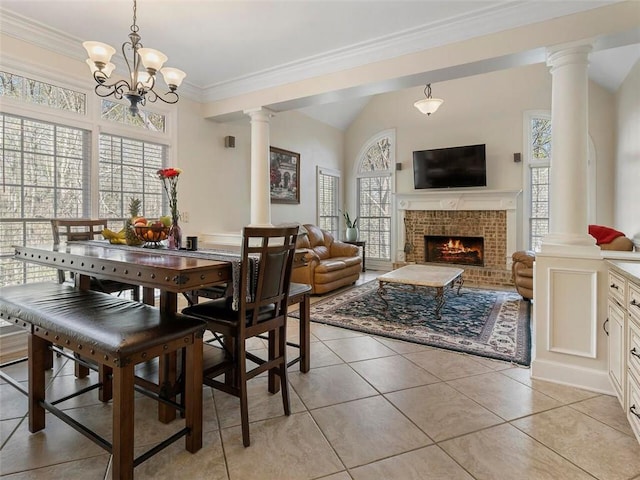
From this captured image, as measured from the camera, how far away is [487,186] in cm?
640

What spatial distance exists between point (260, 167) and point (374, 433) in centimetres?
340

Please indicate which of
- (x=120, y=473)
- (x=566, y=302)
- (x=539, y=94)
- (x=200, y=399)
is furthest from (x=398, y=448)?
(x=539, y=94)

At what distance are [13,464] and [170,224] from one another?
1477mm

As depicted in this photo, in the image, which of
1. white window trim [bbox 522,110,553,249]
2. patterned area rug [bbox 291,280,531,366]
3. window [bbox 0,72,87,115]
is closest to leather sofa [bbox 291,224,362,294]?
patterned area rug [bbox 291,280,531,366]

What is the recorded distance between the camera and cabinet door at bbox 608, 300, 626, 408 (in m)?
1.95

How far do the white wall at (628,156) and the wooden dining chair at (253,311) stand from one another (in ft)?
14.5

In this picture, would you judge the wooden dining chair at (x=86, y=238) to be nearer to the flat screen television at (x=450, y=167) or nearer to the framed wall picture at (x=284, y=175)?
the framed wall picture at (x=284, y=175)

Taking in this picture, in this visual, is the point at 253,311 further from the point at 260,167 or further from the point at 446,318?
the point at 260,167

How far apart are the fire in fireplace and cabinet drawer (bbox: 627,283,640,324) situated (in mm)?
4815

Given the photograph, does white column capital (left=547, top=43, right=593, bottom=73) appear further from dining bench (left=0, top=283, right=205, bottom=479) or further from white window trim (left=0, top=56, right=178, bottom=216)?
white window trim (left=0, top=56, right=178, bottom=216)

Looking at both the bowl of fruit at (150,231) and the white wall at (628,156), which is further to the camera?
the white wall at (628,156)

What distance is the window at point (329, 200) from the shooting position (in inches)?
287

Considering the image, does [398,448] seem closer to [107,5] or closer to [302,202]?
[107,5]

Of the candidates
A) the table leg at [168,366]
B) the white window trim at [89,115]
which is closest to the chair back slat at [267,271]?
the table leg at [168,366]
